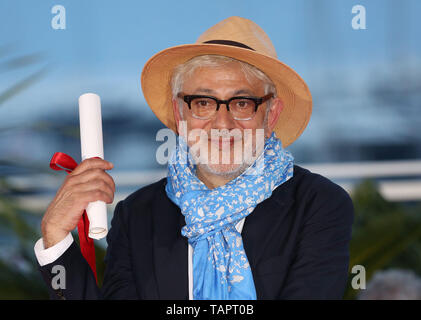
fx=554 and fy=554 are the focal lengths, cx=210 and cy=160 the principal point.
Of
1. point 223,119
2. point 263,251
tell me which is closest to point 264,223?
point 263,251

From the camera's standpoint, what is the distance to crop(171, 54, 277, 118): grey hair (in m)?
1.57

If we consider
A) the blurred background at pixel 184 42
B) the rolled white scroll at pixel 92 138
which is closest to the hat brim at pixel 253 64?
the rolled white scroll at pixel 92 138

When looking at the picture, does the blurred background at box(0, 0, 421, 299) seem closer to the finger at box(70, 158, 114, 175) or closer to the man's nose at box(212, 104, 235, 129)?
the man's nose at box(212, 104, 235, 129)

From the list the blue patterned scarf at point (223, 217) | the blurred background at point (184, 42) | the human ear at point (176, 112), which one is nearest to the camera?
the blue patterned scarf at point (223, 217)

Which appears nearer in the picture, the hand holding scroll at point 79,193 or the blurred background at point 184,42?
the hand holding scroll at point 79,193

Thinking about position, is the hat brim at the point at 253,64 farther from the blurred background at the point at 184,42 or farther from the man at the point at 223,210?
the blurred background at the point at 184,42

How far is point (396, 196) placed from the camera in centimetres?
327

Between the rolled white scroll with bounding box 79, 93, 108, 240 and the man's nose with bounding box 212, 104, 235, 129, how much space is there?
0.40m

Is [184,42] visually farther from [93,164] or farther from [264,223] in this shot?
[93,164]

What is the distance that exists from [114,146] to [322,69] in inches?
48.7

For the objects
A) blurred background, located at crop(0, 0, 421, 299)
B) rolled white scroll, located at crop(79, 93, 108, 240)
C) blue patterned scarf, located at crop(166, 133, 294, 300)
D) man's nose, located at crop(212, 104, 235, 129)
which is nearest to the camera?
rolled white scroll, located at crop(79, 93, 108, 240)

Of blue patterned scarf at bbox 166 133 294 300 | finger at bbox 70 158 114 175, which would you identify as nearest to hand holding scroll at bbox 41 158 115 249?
finger at bbox 70 158 114 175

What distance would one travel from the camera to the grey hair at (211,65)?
1566mm

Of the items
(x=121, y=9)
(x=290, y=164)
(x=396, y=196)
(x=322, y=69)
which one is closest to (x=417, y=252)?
(x=396, y=196)
